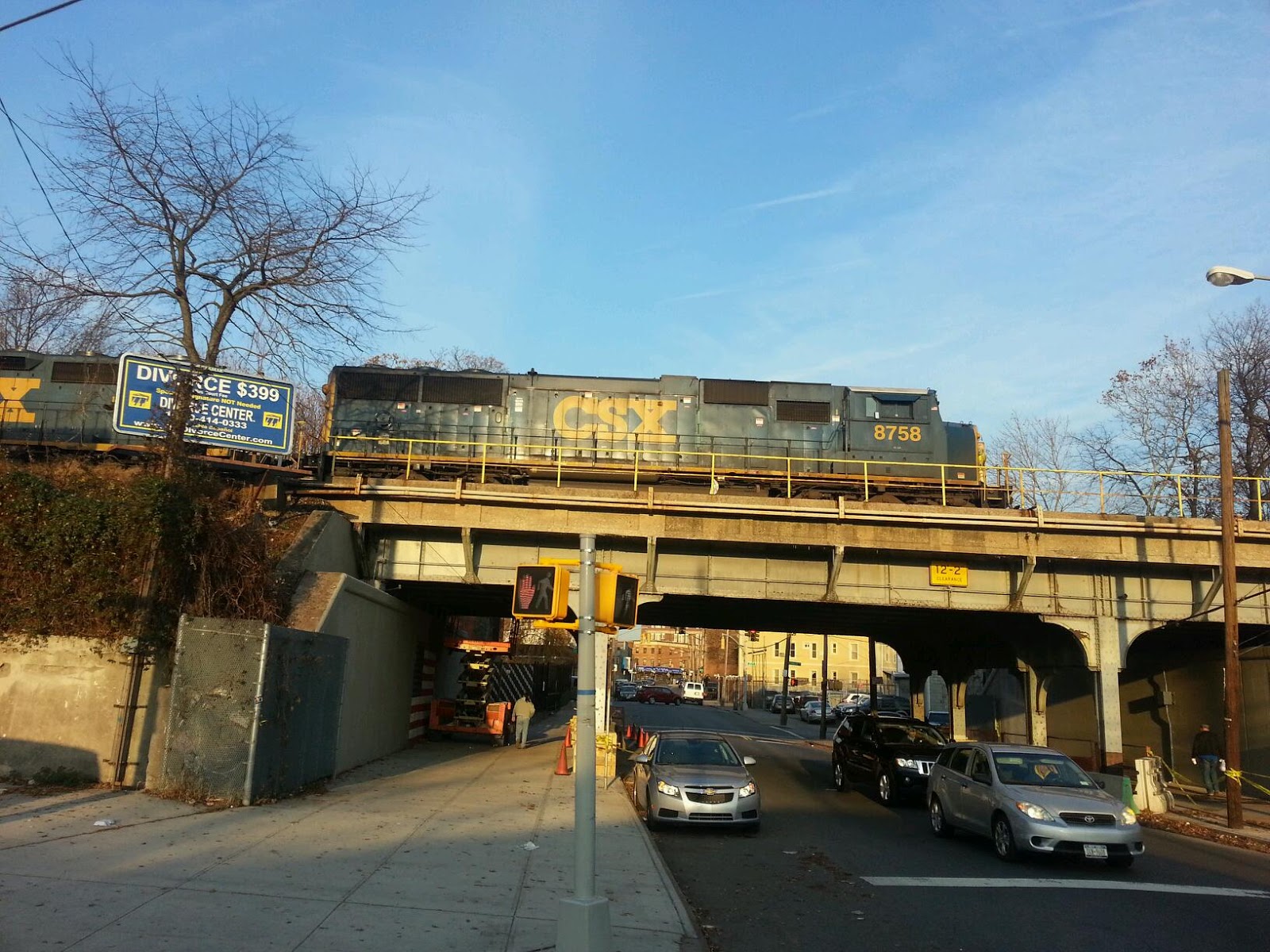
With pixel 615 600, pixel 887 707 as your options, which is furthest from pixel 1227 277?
pixel 887 707

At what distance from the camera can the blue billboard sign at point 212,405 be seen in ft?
51.4

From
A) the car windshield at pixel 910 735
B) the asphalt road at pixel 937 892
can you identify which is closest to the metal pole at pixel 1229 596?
the asphalt road at pixel 937 892

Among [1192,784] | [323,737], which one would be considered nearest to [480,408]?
[323,737]

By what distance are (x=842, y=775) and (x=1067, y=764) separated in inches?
324

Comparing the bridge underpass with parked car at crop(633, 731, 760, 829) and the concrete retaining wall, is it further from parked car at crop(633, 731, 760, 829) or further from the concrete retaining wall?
the concrete retaining wall

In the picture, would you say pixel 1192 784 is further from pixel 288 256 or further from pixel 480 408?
pixel 288 256

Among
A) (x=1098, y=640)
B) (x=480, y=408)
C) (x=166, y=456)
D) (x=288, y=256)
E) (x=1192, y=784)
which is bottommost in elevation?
(x=1192, y=784)

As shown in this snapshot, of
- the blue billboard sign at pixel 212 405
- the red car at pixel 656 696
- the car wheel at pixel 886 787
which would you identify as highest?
the blue billboard sign at pixel 212 405

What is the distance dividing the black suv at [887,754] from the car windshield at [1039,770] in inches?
183

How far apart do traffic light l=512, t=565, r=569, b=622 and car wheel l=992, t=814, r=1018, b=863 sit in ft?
26.7

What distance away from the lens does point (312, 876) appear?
8359 millimetres

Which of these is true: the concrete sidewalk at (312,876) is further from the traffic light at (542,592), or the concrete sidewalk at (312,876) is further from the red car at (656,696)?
the red car at (656,696)

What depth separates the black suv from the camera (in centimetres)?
1762

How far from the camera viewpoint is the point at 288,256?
21453mm
